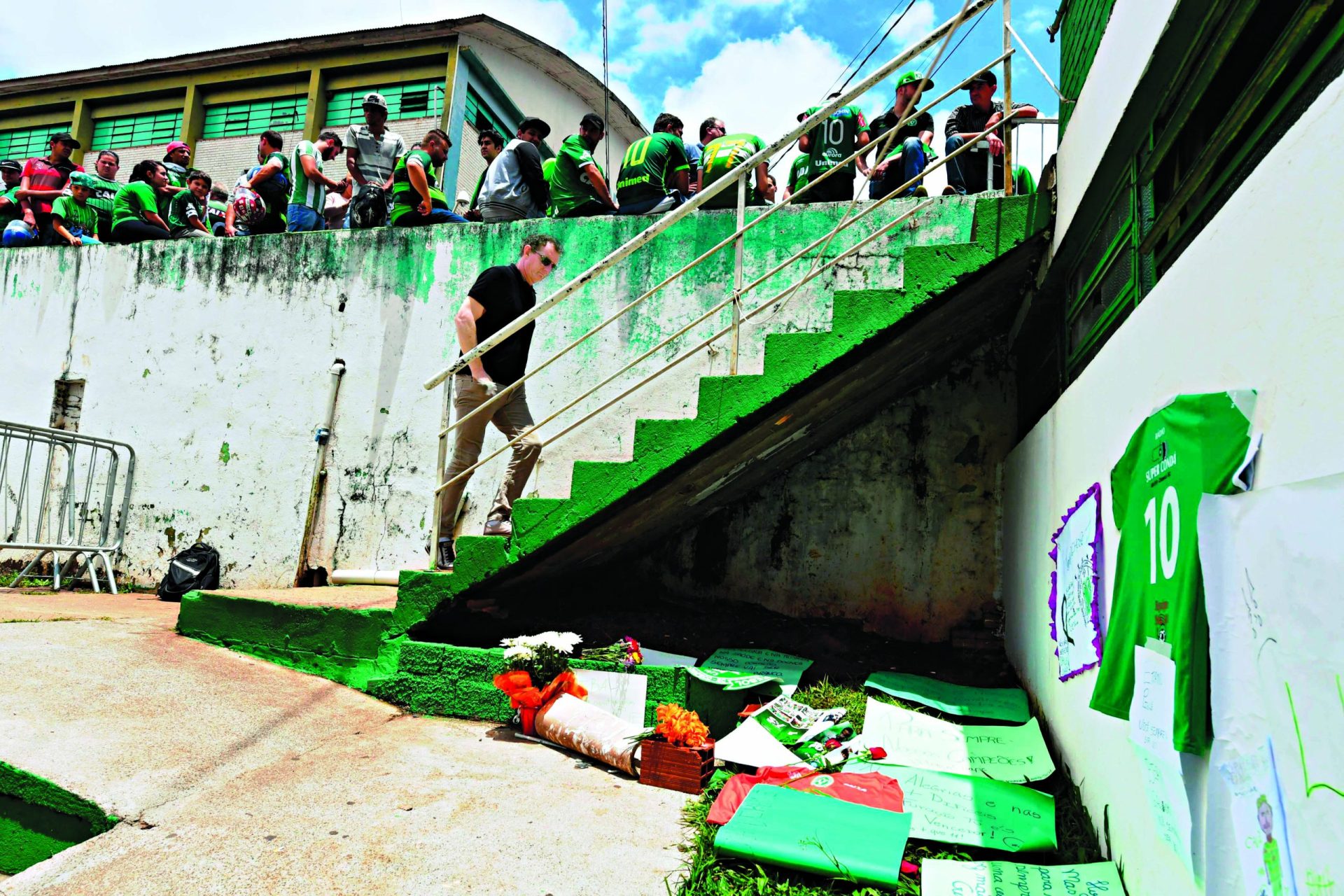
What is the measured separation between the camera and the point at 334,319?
748 centimetres

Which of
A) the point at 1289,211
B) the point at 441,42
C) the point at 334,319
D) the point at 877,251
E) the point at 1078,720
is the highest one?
the point at 441,42

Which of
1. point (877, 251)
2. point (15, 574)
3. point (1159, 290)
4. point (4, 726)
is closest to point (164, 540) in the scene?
point (15, 574)

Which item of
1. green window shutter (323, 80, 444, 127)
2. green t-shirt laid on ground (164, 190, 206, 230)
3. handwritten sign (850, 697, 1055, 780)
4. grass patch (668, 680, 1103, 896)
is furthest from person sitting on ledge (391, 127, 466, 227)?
grass patch (668, 680, 1103, 896)

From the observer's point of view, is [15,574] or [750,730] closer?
[750,730]

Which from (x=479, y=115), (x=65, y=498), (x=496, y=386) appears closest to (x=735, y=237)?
(x=496, y=386)

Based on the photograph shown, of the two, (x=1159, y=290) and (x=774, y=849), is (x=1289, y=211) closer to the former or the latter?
(x=1159, y=290)

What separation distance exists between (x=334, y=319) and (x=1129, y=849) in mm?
7100

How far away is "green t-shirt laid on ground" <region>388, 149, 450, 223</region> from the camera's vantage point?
25.2ft

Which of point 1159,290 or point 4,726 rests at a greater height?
point 1159,290

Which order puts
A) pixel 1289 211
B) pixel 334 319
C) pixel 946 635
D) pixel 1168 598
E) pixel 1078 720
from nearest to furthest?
1. pixel 1289 211
2. pixel 1168 598
3. pixel 1078 720
4. pixel 946 635
5. pixel 334 319

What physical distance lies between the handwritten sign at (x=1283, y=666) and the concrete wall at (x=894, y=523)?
14.8ft

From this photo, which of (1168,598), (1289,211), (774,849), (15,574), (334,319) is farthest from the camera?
(15,574)

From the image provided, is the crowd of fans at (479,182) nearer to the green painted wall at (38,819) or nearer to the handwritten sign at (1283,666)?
the handwritten sign at (1283,666)

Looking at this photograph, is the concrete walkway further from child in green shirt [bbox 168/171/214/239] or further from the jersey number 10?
child in green shirt [bbox 168/171/214/239]
